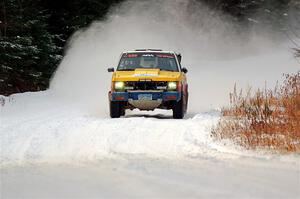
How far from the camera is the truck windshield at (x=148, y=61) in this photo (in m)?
14.3

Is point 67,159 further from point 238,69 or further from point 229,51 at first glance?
point 229,51

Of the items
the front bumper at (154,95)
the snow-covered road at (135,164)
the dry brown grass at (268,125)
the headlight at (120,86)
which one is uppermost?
the headlight at (120,86)

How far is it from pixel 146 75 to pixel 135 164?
20.9 ft

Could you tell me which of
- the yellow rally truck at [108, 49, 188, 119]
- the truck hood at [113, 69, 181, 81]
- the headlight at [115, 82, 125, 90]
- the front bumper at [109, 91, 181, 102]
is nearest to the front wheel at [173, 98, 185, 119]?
the yellow rally truck at [108, 49, 188, 119]

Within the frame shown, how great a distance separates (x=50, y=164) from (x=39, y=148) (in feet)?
4.03

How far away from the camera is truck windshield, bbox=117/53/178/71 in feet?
46.9

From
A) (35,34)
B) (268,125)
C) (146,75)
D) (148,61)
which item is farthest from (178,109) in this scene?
(35,34)

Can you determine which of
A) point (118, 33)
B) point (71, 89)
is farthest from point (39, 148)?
point (118, 33)

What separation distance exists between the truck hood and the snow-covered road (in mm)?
2227

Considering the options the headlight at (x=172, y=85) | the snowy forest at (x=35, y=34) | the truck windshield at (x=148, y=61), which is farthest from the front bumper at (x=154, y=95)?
the snowy forest at (x=35, y=34)

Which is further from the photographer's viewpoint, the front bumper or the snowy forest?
the snowy forest

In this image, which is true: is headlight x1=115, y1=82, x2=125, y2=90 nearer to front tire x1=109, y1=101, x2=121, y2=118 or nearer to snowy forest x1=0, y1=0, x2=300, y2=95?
front tire x1=109, y1=101, x2=121, y2=118

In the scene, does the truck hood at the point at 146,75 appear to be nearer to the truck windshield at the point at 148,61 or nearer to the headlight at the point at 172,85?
the headlight at the point at 172,85

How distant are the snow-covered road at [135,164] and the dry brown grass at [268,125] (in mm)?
313
